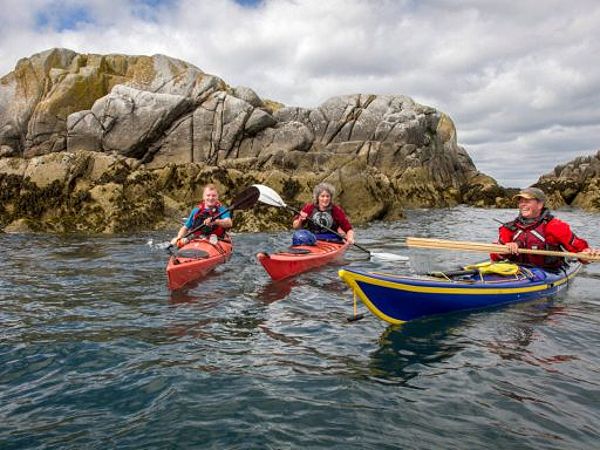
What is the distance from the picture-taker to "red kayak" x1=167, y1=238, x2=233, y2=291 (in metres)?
8.35

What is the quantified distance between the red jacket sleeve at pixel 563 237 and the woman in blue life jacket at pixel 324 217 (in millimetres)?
4445

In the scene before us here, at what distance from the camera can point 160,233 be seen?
16797mm

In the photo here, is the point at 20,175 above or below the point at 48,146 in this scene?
below

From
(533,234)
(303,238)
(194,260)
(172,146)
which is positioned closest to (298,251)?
(303,238)

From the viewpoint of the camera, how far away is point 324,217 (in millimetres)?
11359

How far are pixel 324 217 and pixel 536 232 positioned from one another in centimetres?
488

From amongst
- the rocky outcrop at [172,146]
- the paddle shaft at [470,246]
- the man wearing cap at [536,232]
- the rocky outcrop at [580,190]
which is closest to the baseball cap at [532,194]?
the man wearing cap at [536,232]

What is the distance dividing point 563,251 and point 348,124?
36354 mm

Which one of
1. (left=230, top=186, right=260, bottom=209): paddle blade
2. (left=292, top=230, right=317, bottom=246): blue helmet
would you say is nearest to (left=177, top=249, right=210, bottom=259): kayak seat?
(left=230, top=186, right=260, bottom=209): paddle blade

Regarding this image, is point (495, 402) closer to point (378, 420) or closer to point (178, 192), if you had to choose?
point (378, 420)

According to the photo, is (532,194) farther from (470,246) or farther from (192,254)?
(192,254)

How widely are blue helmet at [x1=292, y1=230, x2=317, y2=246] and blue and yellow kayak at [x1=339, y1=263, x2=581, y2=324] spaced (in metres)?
4.14

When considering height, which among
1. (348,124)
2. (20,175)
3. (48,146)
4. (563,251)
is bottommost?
(563,251)

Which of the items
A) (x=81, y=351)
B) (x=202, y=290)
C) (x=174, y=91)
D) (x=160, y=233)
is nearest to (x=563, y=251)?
(x=202, y=290)
